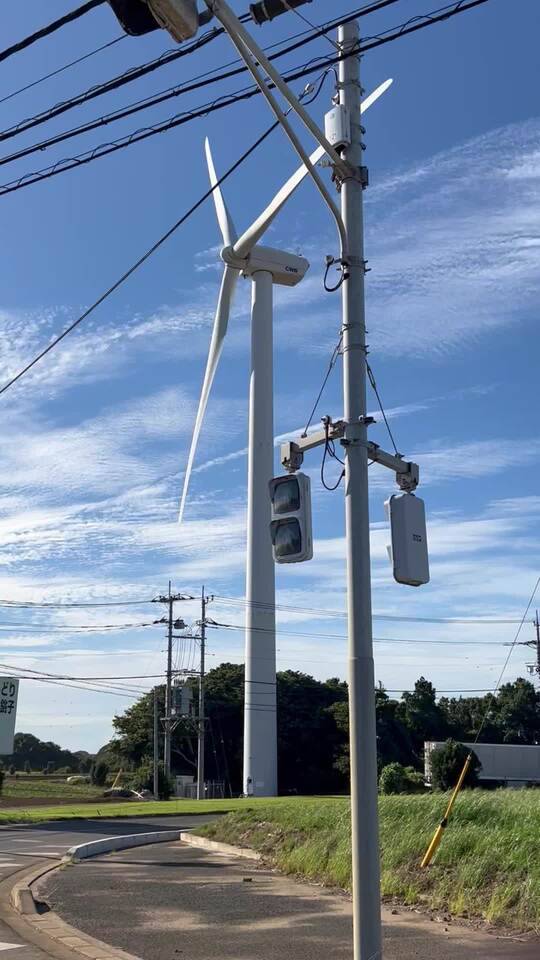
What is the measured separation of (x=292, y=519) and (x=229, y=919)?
21.6ft

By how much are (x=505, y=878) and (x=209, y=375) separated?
23.3 meters

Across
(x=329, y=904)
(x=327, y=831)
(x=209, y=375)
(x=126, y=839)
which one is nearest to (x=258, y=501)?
(x=209, y=375)

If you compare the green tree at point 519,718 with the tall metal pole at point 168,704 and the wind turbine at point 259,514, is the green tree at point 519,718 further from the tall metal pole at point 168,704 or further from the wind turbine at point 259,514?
the wind turbine at point 259,514

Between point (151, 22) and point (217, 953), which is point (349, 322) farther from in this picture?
point (217, 953)

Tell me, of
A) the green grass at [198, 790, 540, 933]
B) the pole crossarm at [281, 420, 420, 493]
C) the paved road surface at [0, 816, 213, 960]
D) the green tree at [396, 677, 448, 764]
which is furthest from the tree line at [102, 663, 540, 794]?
the pole crossarm at [281, 420, 420, 493]

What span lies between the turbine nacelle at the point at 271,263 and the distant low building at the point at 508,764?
32.0 meters

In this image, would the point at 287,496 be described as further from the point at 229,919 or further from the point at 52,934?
the point at 229,919

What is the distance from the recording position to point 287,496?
756 centimetres

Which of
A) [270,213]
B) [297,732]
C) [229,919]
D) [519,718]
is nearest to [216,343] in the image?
[270,213]

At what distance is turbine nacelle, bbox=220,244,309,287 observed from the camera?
4281 cm

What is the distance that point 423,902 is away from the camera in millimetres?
11766

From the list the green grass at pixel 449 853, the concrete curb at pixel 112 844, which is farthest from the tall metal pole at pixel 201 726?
the green grass at pixel 449 853

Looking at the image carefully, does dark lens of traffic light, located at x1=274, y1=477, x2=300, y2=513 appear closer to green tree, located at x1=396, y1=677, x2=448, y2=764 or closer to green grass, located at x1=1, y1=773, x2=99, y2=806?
green grass, located at x1=1, y1=773, x2=99, y2=806

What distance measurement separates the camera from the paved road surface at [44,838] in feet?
33.6
